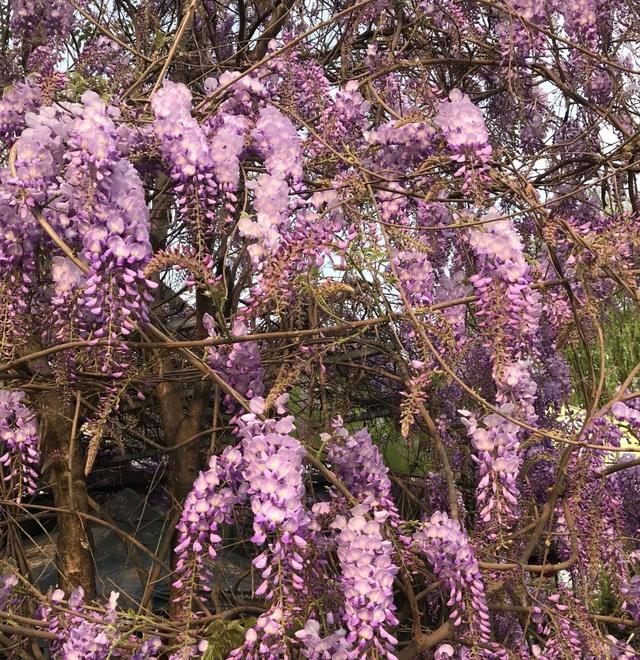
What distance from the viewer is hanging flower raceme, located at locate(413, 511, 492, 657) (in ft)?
7.20

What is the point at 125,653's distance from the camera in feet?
7.21

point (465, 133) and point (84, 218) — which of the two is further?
point (465, 133)

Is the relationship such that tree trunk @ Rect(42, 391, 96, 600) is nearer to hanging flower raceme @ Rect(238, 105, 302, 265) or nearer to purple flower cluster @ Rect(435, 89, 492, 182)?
hanging flower raceme @ Rect(238, 105, 302, 265)

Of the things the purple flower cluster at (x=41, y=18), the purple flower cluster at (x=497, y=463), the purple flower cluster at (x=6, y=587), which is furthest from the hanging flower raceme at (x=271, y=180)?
the purple flower cluster at (x=41, y=18)

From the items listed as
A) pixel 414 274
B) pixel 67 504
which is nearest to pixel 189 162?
pixel 414 274

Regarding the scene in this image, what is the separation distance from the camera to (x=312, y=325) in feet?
8.32

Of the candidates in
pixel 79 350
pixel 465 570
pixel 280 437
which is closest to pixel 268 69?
pixel 79 350

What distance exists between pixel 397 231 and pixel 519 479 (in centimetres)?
101

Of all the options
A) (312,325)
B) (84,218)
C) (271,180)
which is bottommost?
(312,325)

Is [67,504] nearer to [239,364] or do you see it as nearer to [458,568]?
[239,364]

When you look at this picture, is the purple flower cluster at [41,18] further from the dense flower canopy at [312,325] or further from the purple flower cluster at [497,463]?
the purple flower cluster at [497,463]

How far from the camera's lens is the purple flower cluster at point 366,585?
1.92 meters

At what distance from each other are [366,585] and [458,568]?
0.35 m

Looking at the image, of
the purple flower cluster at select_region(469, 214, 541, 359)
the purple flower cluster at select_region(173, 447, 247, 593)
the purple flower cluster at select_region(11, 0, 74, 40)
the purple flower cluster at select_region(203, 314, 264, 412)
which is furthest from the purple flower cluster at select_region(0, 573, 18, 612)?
the purple flower cluster at select_region(11, 0, 74, 40)
